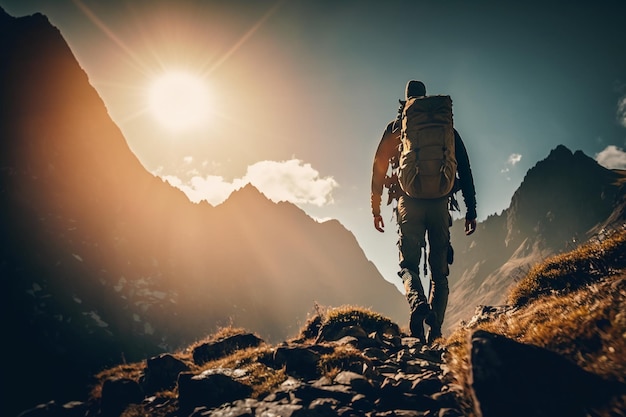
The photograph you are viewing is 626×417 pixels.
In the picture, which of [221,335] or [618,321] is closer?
[618,321]

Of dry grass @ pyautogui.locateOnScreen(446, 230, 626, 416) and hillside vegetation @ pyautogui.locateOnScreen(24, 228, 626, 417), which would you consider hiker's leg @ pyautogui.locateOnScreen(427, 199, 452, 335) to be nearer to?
hillside vegetation @ pyautogui.locateOnScreen(24, 228, 626, 417)

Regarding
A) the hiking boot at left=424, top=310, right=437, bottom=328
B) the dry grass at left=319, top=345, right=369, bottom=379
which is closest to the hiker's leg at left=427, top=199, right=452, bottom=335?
the hiking boot at left=424, top=310, right=437, bottom=328

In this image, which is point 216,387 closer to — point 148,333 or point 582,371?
point 582,371

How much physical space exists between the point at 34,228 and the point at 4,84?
81.3m

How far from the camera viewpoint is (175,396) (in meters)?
5.52

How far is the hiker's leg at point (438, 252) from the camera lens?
6594 millimetres

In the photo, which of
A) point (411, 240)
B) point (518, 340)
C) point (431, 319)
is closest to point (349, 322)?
point (431, 319)

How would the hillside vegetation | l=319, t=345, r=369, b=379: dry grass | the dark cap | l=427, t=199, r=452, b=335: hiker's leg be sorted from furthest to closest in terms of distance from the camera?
1. the dark cap
2. l=427, t=199, r=452, b=335: hiker's leg
3. l=319, t=345, r=369, b=379: dry grass
4. the hillside vegetation

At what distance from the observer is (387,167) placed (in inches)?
311

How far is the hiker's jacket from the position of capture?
698 centimetres

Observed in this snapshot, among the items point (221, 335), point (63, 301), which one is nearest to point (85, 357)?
point (63, 301)

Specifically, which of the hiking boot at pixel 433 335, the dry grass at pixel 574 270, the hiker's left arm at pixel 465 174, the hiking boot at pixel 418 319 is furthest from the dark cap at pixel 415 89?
the hiking boot at pixel 433 335

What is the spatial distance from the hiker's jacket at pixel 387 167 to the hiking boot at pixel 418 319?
255 centimetres

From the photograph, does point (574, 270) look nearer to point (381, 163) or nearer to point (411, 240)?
point (411, 240)
